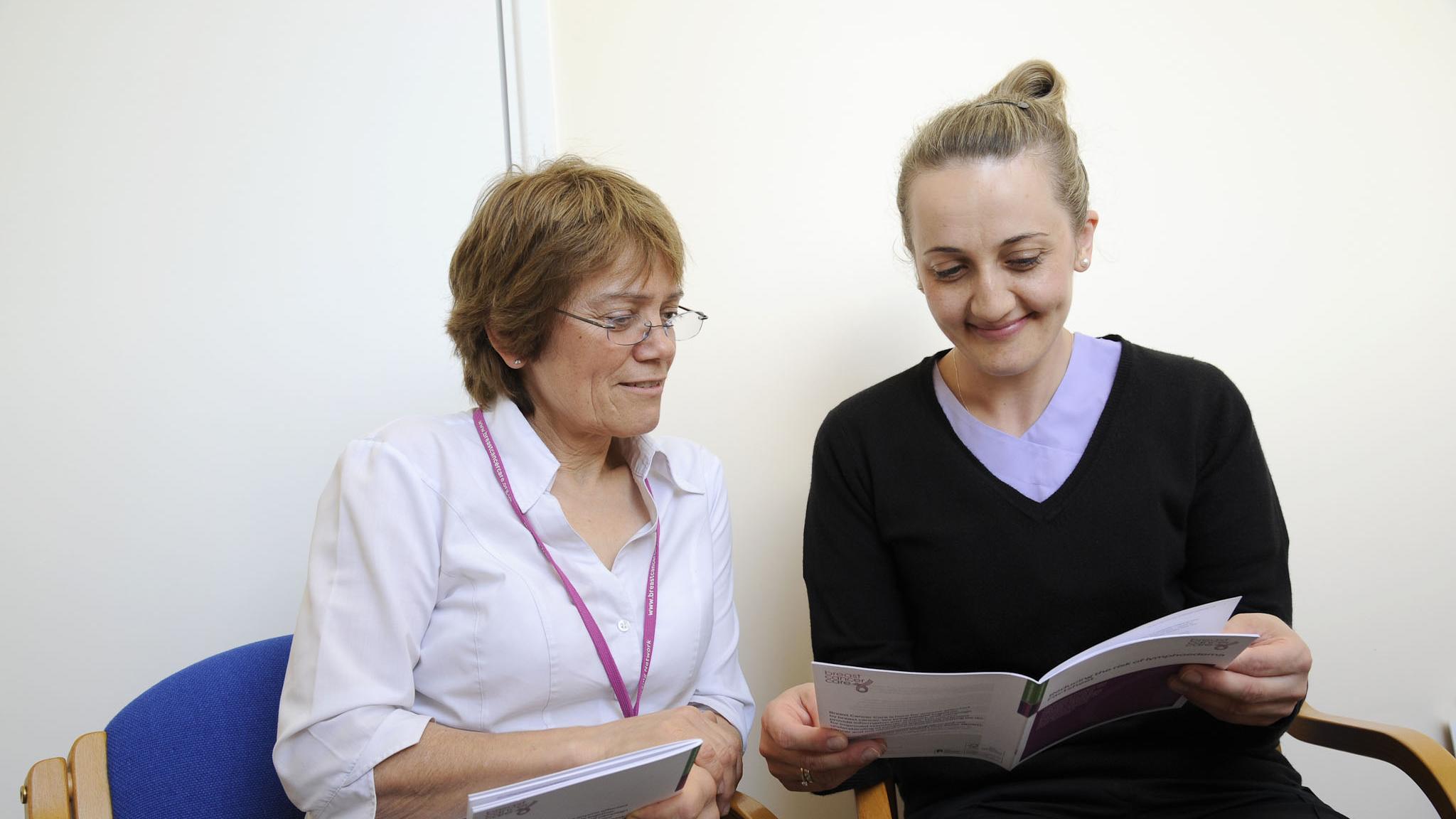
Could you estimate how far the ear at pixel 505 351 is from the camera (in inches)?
58.3

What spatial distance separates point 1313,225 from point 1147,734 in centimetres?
122

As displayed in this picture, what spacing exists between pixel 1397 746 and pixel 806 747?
0.88 meters

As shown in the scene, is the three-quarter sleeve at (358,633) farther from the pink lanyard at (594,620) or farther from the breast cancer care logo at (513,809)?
the breast cancer care logo at (513,809)

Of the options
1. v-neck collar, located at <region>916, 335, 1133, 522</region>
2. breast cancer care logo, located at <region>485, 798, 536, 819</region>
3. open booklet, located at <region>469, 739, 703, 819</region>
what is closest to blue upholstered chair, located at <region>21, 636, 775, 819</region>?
open booklet, located at <region>469, 739, 703, 819</region>

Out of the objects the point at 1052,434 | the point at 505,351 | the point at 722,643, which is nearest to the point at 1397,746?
the point at 1052,434

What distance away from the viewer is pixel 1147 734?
4.73 ft

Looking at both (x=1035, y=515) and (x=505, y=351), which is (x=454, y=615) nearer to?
(x=505, y=351)

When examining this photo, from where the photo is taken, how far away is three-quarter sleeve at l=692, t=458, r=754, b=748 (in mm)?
1518

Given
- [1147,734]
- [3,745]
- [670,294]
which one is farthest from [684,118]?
[3,745]

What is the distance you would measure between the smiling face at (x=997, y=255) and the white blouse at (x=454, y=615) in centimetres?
57

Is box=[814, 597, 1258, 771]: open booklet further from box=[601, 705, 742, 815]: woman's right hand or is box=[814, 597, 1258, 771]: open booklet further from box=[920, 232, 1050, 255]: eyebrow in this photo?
box=[920, 232, 1050, 255]: eyebrow

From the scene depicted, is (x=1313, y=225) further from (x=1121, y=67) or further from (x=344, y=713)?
(x=344, y=713)

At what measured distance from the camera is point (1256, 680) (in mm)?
1226

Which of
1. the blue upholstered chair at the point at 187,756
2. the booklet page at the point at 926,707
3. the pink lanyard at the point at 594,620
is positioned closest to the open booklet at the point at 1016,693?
the booklet page at the point at 926,707
